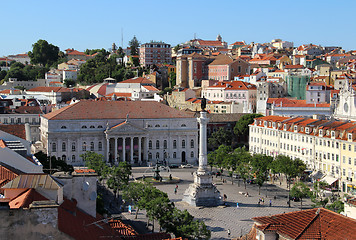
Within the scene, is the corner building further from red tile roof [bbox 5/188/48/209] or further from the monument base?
red tile roof [bbox 5/188/48/209]

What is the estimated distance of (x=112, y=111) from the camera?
3433 inches

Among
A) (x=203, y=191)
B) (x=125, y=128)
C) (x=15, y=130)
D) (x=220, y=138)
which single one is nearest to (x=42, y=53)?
(x=220, y=138)

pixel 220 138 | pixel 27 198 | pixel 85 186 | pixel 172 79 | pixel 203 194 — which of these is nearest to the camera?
pixel 27 198

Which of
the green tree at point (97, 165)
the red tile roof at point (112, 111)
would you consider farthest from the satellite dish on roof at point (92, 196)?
the red tile roof at point (112, 111)

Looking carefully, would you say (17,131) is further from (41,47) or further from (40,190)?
(41,47)

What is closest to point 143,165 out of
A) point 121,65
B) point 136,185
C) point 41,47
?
point 136,185

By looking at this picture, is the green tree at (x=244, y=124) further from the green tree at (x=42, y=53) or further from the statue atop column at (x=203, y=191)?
the green tree at (x=42, y=53)

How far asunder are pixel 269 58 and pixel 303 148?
9927cm

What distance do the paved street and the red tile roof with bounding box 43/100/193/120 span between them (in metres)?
19.7

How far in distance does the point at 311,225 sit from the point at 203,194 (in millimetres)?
32472

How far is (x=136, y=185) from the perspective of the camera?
48438 mm

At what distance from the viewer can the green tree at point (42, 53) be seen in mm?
188750

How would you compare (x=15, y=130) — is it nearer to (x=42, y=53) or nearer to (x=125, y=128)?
(x=125, y=128)

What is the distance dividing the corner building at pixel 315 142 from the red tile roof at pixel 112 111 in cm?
1326
